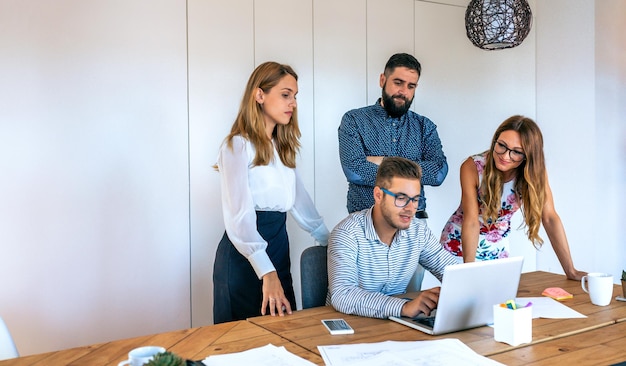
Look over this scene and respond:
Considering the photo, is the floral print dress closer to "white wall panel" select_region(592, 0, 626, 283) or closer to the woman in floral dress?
the woman in floral dress

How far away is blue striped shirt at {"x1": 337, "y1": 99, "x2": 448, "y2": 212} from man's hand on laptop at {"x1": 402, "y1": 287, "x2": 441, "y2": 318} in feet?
4.08

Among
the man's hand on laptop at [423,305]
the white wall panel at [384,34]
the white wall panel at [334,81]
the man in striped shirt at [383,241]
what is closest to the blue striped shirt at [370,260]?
the man in striped shirt at [383,241]

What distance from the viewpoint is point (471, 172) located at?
2.73 metres

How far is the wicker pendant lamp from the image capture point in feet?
10.4

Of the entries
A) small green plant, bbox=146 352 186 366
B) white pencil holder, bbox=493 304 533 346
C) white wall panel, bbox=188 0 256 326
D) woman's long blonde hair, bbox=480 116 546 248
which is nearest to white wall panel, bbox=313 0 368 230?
white wall panel, bbox=188 0 256 326

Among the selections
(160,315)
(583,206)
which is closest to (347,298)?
(160,315)

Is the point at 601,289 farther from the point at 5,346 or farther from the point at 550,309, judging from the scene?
the point at 5,346

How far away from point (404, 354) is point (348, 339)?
0.20m

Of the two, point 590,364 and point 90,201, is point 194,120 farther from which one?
point 590,364

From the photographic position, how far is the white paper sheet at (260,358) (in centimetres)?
153

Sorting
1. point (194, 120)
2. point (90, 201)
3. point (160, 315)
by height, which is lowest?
point (160, 315)

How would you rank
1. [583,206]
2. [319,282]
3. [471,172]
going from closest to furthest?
[319,282]
[471,172]
[583,206]

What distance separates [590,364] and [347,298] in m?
0.76

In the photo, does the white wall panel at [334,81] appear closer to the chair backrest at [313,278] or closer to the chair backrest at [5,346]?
the chair backrest at [313,278]
